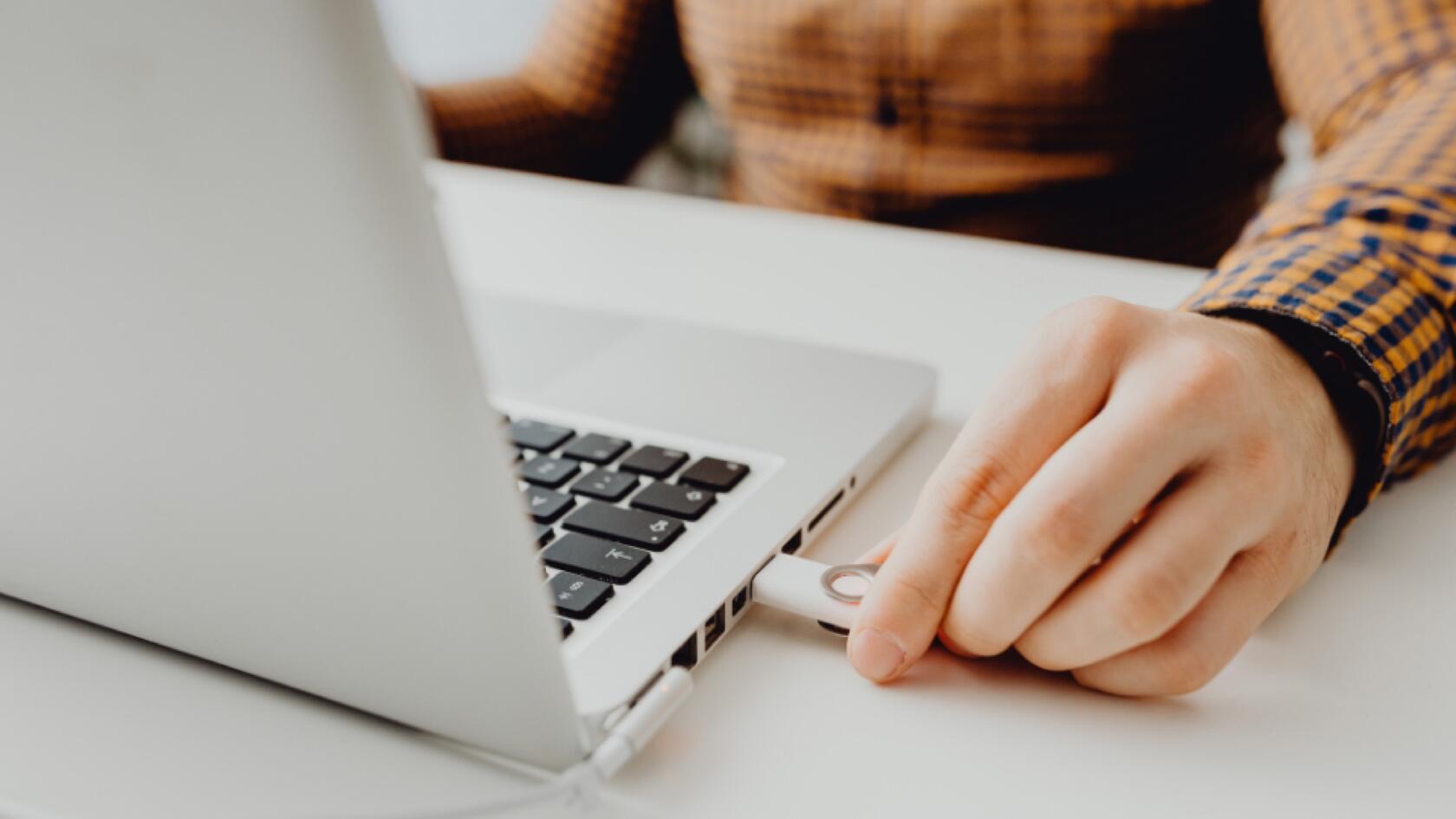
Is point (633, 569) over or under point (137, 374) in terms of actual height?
under

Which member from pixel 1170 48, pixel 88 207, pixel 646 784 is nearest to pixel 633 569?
pixel 646 784

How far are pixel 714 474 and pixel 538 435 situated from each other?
0.25 feet

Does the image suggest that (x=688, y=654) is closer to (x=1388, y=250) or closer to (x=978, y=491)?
(x=978, y=491)

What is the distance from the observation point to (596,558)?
35 centimetres

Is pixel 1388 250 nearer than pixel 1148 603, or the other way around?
pixel 1148 603

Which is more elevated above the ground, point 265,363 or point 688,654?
point 265,363

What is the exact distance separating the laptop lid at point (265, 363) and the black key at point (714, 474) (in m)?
0.13

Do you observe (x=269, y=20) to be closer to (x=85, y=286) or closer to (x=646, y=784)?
(x=85, y=286)

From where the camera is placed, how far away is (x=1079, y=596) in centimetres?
31

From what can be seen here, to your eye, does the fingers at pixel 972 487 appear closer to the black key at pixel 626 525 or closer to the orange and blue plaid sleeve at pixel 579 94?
the black key at pixel 626 525

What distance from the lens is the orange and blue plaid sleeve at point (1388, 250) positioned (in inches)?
16.2

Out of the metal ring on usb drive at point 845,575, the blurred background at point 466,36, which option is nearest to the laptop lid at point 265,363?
the metal ring on usb drive at point 845,575

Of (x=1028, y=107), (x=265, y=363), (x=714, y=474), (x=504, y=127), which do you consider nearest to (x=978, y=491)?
(x=714, y=474)

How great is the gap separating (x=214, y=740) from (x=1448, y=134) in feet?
1.95
